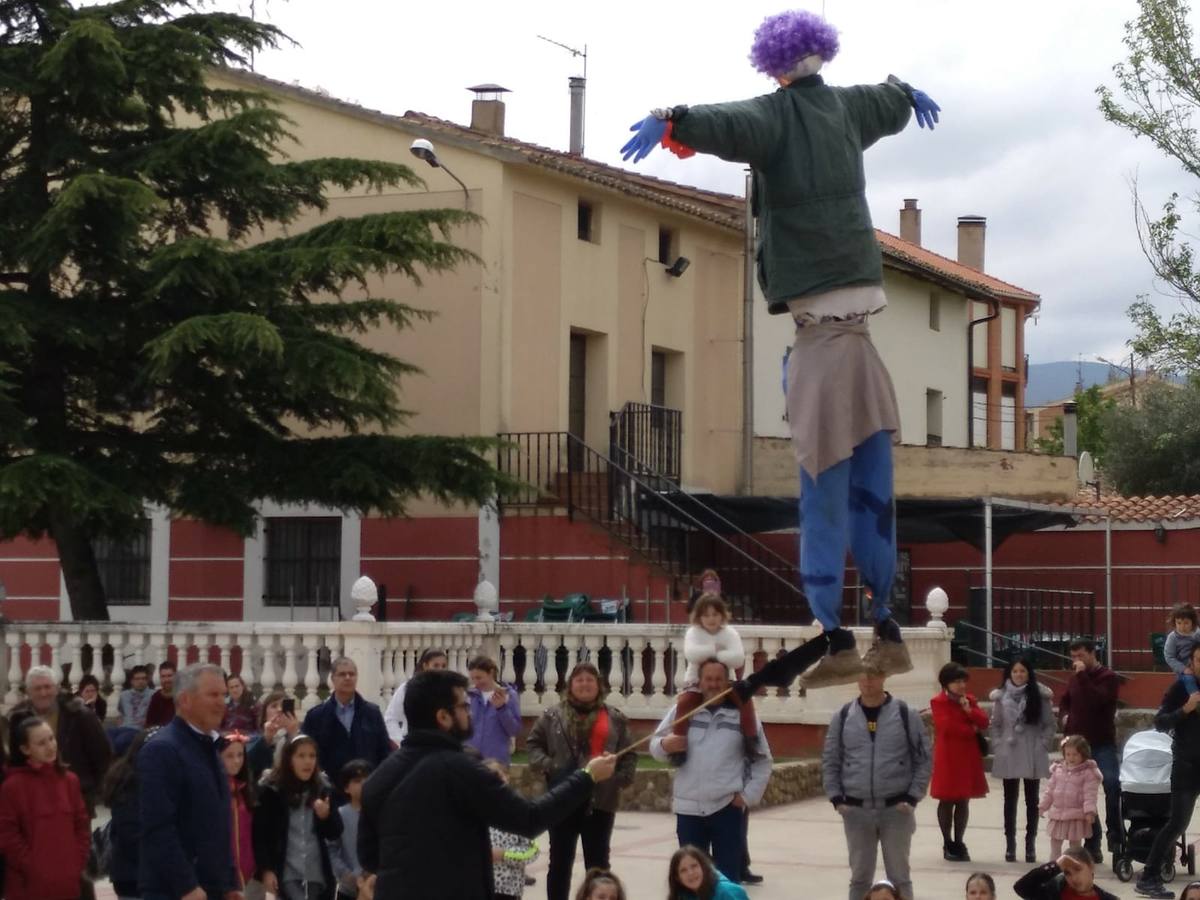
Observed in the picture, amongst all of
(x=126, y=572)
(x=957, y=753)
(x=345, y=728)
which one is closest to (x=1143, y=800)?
(x=957, y=753)

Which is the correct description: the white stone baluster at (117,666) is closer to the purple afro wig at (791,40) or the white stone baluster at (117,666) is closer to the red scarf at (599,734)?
the red scarf at (599,734)

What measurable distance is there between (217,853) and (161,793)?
1.25 feet

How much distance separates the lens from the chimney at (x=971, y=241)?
4981cm

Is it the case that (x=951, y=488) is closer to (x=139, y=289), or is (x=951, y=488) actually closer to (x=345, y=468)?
(x=345, y=468)

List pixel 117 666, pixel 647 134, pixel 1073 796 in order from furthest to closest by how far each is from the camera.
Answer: pixel 117 666 < pixel 1073 796 < pixel 647 134

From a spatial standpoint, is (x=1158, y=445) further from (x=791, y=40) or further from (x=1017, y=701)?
(x=791, y=40)

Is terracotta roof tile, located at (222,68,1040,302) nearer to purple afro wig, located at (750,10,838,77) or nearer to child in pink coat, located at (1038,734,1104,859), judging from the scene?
child in pink coat, located at (1038,734,1104,859)

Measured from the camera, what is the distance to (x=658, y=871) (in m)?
13.3

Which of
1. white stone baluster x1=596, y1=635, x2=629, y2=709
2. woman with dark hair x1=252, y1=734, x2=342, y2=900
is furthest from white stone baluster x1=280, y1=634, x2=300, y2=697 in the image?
woman with dark hair x1=252, y1=734, x2=342, y2=900

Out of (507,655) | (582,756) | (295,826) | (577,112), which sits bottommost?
(295,826)

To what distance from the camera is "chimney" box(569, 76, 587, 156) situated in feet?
109

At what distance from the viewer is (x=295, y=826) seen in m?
9.20

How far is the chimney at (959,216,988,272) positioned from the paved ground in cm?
3389

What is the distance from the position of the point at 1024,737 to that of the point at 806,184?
30.9 ft
